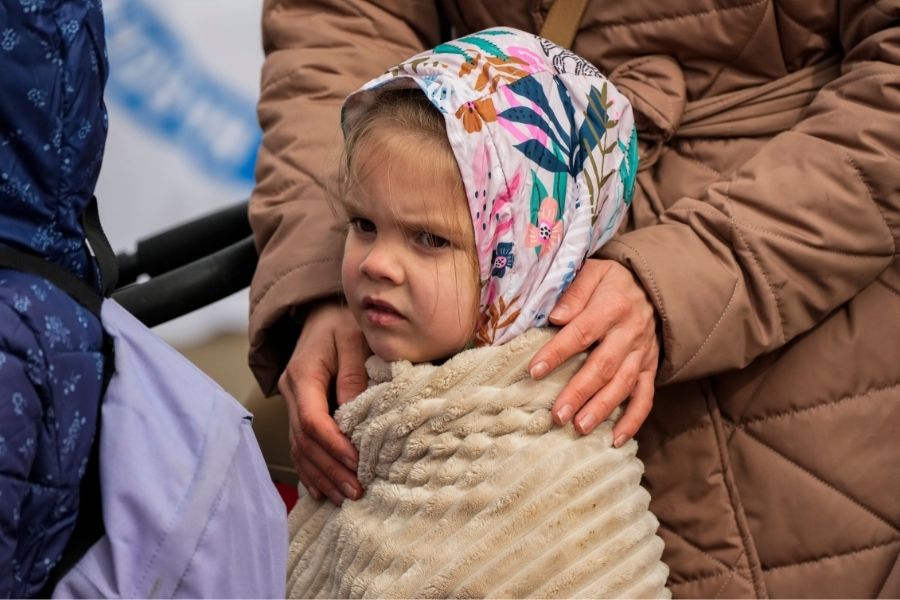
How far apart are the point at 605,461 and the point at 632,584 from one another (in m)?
0.13

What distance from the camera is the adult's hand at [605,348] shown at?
3.70ft

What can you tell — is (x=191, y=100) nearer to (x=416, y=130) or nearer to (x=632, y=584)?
(x=416, y=130)

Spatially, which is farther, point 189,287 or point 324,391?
point 189,287

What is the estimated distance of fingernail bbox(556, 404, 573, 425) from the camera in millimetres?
1112

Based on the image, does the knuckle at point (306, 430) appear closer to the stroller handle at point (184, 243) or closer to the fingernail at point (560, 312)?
the fingernail at point (560, 312)

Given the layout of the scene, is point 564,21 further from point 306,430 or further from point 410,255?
point 306,430

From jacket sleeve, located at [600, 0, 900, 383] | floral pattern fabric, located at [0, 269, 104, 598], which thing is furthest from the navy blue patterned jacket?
jacket sleeve, located at [600, 0, 900, 383]

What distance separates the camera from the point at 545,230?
1146 mm

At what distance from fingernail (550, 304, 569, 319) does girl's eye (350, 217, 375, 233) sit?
21cm

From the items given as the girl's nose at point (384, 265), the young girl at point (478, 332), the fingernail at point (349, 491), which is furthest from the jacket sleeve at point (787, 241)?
the fingernail at point (349, 491)

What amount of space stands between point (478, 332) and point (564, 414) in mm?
132

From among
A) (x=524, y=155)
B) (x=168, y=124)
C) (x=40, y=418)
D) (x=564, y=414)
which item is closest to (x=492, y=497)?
(x=564, y=414)

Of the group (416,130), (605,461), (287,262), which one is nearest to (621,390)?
(605,461)

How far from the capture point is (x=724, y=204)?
1.22 meters
